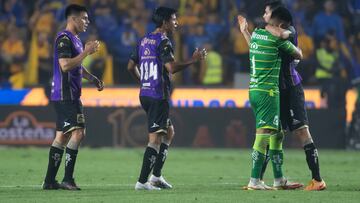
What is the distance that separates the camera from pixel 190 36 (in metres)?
25.7

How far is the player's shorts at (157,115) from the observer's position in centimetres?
1285

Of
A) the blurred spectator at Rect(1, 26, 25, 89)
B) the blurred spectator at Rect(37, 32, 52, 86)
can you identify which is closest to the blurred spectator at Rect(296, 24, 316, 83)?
the blurred spectator at Rect(37, 32, 52, 86)

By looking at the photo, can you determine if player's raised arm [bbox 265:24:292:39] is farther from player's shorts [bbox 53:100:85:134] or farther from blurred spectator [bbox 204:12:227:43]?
blurred spectator [bbox 204:12:227:43]

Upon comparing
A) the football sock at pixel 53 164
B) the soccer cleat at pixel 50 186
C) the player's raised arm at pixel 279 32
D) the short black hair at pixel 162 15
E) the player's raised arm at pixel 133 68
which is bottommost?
the soccer cleat at pixel 50 186

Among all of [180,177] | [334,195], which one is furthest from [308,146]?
[180,177]

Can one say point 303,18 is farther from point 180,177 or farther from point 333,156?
point 180,177

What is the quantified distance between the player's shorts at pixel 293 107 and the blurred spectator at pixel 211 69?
1147cm

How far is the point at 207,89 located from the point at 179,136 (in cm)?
156

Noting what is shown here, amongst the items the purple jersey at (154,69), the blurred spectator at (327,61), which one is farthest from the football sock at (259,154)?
the blurred spectator at (327,61)

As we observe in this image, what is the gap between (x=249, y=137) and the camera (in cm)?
2305

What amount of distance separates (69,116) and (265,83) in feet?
8.39

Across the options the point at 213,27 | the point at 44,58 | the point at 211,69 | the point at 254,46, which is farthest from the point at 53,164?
the point at 213,27

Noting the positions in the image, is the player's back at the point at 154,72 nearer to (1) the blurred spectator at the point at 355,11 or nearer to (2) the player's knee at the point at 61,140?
(2) the player's knee at the point at 61,140

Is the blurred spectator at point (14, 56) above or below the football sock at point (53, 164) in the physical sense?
above
